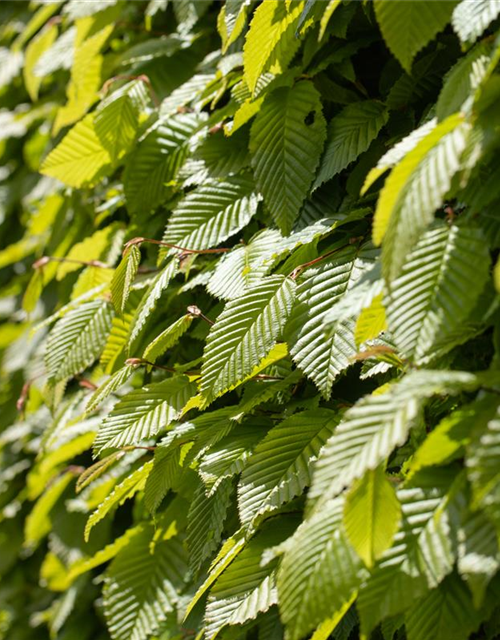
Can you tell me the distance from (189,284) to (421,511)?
2.52 feet

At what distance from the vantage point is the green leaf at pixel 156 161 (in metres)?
1.71

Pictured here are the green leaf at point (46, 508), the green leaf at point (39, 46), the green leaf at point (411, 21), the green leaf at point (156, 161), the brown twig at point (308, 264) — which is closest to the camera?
the green leaf at point (411, 21)

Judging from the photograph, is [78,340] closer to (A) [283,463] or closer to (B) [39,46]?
(A) [283,463]

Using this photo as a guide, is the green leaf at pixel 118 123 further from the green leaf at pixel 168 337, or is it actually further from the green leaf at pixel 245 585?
the green leaf at pixel 245 585

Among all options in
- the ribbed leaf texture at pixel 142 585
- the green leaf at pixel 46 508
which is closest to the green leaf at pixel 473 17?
the ribbed leaf texture at pixel 142 585

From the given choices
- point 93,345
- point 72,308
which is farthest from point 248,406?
point 72,308

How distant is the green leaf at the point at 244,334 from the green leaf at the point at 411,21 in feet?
1.28

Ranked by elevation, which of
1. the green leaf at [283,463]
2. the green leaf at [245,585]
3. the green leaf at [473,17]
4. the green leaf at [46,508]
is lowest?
the green leaf at [46,508]

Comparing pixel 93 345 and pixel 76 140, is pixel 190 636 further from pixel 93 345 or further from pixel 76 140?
pixel 76 140

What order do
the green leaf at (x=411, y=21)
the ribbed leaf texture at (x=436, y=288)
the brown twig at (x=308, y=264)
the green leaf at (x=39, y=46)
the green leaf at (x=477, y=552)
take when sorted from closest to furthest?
the green leaf at (x=477, y=552), the ribbed leaf texture at (x=436, y=288), the green leaf at (x=411, y=21), the brown twig at (x=308, y=264), the green leaf at (x=39, y=46)

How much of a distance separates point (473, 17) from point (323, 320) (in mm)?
455

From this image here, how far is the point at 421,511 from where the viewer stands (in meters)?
0.88

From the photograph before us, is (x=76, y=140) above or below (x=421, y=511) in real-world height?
above

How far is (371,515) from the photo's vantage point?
845 millimetres
